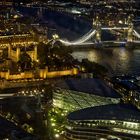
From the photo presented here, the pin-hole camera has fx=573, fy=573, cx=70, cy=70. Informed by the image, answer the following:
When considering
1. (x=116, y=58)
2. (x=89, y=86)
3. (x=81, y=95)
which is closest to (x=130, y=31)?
(x=116, y=58)

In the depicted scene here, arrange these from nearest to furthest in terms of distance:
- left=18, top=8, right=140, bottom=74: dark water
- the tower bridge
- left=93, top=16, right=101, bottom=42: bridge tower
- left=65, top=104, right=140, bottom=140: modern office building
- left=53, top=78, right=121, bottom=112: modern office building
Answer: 1. left=65, top=104, right=140, bottom=140: modern office building
2. left=53, top=78, right=121, bottom=112: modern office building
3. left=18, top=8, right=140, bottom=74: dark water
4. the tower bridge
5. left=93, top=16, right=101, bottom=42: bridge tower

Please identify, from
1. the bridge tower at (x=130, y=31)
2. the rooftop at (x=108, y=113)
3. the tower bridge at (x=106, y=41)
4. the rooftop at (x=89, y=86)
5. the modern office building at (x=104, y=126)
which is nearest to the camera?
the modern office building at (x=104, y=126)

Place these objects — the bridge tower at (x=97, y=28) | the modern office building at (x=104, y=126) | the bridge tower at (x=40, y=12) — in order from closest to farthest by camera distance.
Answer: the modern office building at (x=104, y=126) < the bridge tower at (x=97, y=28) < the bridge tower at (x=40, y=12)

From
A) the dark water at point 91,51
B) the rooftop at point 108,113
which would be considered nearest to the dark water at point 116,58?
the dark water at point 91,51

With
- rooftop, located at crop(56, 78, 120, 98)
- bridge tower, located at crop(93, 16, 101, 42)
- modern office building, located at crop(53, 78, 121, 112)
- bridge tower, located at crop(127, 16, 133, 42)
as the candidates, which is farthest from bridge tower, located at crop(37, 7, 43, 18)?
modern office building, located at crop(53, 78, 121, 112)

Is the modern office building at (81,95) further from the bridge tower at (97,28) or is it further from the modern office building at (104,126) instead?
the bridge tower at (97,28)

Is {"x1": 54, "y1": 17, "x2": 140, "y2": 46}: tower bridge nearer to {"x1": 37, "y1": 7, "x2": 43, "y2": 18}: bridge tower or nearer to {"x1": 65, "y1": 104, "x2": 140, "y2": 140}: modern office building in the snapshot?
{"x1": 37, "y1": 7, "x2": 43, "y2": 18}: bridge tower
